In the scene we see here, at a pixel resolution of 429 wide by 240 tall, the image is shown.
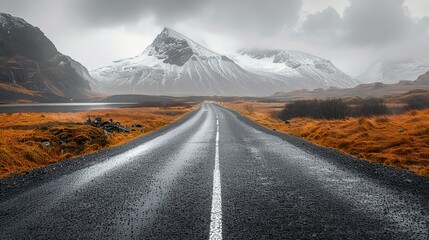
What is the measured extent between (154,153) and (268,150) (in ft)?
15.6

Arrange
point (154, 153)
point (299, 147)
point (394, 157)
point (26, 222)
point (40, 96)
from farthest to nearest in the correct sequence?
point (40, 96) → point (299, 147) → point (154, 153) → point (394, 157) → point (26, 222)

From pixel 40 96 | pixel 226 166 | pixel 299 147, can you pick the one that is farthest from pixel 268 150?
pixel 40 96

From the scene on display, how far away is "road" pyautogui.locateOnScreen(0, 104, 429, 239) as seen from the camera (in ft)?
14.7

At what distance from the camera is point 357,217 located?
495 centimetres

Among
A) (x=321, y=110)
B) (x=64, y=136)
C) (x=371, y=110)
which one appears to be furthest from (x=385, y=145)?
(x=371, y=110)

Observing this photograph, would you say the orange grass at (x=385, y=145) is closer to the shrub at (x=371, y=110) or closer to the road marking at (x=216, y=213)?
the road marking at (x=216, y=213)

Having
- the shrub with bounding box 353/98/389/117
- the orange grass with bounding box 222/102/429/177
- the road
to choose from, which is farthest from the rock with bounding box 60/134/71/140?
the shrub with bounding box 353/98/389/117

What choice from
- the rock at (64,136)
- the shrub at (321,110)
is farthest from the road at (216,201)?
the shrub at (321,110)

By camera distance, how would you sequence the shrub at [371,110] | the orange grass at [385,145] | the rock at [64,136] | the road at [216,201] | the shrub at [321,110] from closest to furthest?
the road at [216,201]
the orange grass at [385,145]
the rock at [64,136]
the shrub at [321,110]
the shrub at [371,110]

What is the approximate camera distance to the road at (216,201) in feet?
14.7

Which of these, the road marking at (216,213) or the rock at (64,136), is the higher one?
the road marking at (216,213)

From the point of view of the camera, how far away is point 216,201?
583 centimetres

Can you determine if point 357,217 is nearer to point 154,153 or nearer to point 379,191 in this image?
point 379,191

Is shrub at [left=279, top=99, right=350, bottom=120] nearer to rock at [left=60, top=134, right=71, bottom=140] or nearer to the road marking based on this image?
rock at [left=60, top=134, right=71, bottom=140]
